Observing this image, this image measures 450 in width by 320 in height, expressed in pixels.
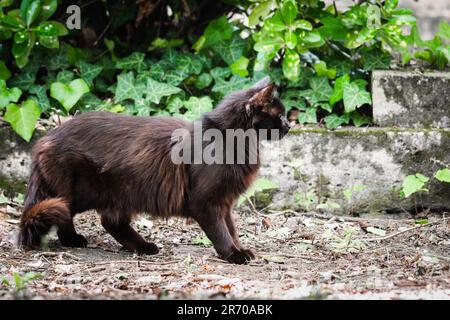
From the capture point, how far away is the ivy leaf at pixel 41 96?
20.2ft

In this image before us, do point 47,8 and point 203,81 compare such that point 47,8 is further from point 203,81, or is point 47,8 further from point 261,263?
point 261,263

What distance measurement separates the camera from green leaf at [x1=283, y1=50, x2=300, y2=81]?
19.4 feet

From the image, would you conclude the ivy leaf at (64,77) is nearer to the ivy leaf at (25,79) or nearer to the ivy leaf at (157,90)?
the ivy leaf at (25,79)

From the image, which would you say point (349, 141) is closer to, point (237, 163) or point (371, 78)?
point (371, 78)

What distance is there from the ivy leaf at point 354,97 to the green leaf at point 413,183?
0.87 meters

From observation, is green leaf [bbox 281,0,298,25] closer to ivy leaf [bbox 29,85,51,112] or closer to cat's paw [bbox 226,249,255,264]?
ivy leaf [bbox 29,85,51,112]

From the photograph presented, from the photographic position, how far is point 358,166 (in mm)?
5691

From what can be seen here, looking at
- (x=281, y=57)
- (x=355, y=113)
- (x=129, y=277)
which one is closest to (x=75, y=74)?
(x=281, y=57)

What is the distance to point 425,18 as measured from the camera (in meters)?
11.0

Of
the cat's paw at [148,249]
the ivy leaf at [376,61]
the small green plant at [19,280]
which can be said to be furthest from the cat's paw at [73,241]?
the ivy leaf at [376,61]

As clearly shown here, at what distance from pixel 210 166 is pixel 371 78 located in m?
2.36

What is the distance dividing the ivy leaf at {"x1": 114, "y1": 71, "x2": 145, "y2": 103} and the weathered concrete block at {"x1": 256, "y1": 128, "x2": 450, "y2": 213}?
136 centimetres
